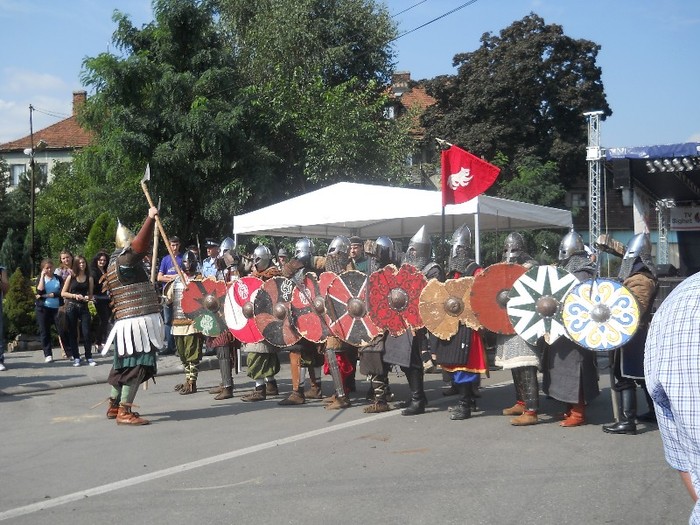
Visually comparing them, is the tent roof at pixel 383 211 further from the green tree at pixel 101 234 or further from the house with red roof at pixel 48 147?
the house with red roof at pixel 48 147

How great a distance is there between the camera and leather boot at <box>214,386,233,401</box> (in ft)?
29.9

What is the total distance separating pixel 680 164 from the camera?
1698 cm

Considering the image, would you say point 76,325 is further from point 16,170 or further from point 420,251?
point 16,170

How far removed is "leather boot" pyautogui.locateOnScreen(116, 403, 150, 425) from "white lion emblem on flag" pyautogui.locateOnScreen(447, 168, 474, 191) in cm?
433

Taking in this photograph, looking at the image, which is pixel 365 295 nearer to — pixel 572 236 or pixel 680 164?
pixel 572 236

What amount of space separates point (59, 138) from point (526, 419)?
5261 cm

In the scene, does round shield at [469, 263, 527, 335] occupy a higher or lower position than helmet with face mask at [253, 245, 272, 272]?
lower

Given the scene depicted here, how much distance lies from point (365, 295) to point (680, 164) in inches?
453

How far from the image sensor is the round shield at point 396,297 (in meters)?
7.65

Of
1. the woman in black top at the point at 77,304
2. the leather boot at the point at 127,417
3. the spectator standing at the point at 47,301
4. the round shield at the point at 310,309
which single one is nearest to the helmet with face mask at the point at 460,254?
the round shield at the point at 310,309

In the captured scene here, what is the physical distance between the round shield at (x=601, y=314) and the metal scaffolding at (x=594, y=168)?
12.0 meters

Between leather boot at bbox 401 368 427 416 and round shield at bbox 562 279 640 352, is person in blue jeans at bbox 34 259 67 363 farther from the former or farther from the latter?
round shield at bbox 562 279 640 352

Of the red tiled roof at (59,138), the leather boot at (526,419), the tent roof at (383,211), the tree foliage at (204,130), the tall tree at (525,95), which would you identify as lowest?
the leather boot at (526,419)

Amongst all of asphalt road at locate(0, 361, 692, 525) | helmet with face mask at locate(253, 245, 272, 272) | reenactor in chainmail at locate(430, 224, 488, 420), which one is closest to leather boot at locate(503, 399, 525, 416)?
asphalt road at locate(0, 361, 692, 525)
